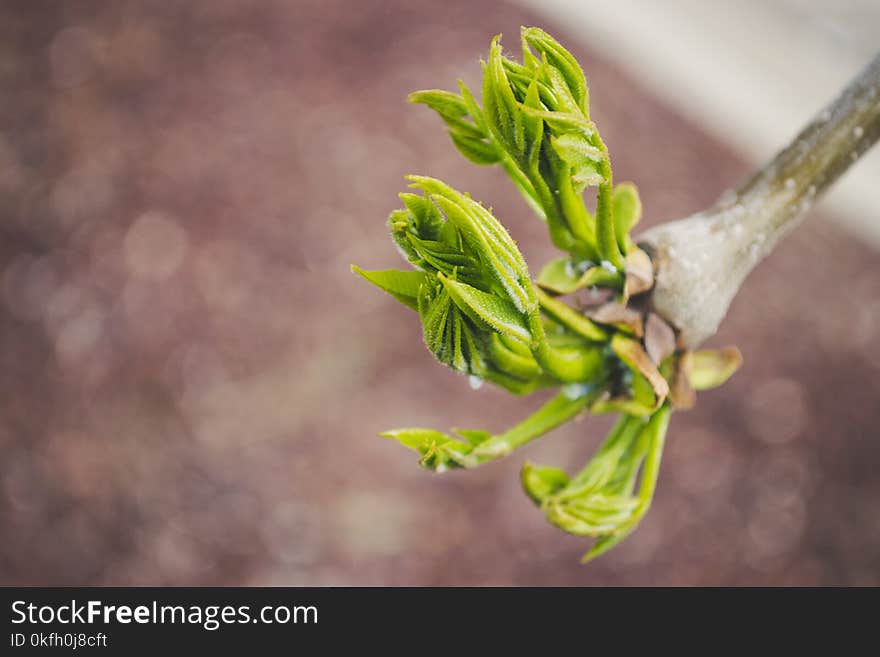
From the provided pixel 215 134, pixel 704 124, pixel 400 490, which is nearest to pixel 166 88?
pixel 215 134

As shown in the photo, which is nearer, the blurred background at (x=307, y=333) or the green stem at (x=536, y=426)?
the green stem at (x=536, y=426)

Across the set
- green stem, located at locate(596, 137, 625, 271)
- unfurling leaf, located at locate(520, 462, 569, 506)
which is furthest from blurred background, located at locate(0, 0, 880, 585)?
green stem, located at locate(596, 137, 625, 271)

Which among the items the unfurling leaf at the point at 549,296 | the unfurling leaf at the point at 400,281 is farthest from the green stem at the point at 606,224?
the unfurling leaf at the point at 400,281

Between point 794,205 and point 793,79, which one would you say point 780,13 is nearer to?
point 793,79

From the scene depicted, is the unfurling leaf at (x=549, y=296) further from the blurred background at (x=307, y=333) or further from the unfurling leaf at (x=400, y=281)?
the blurred background at (x=307, y=333)

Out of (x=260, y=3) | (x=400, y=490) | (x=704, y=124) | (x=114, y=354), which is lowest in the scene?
(x=114, y=354)

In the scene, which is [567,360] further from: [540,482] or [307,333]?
[307,333]
